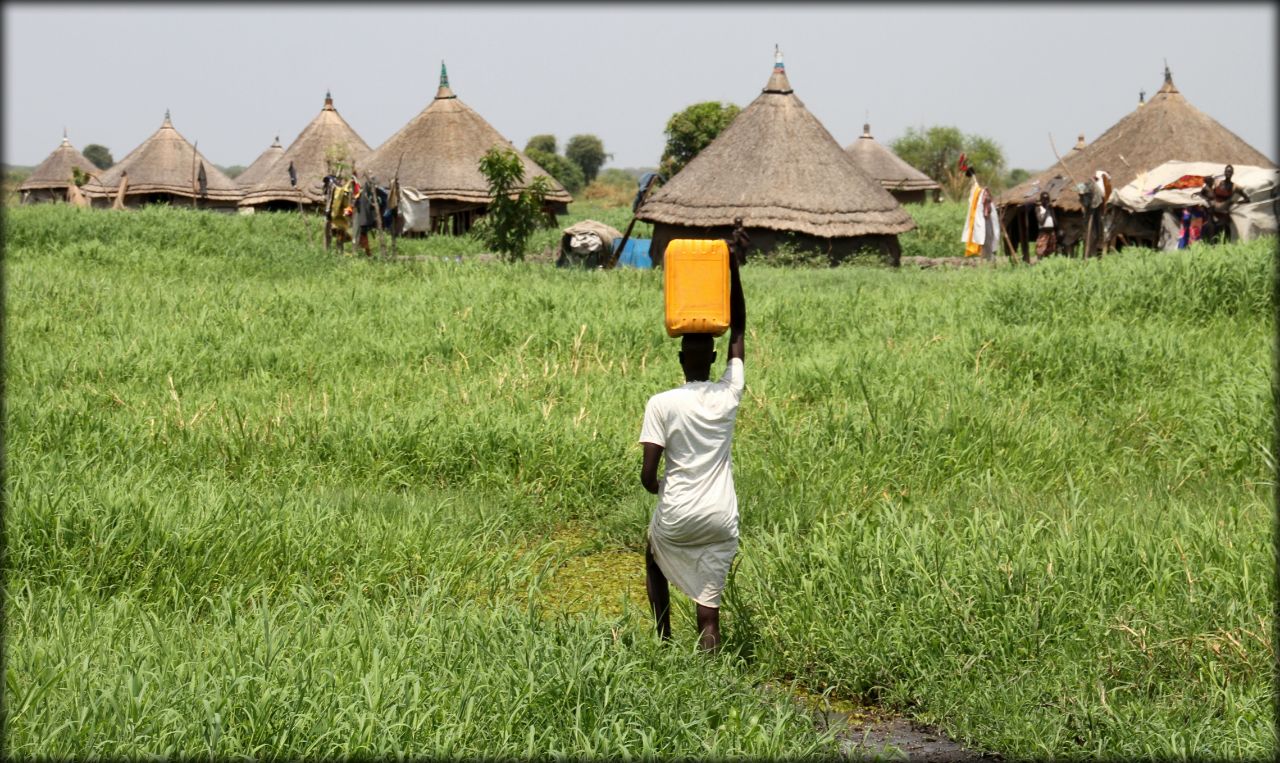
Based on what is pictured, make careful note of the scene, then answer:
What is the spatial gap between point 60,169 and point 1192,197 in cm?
3170

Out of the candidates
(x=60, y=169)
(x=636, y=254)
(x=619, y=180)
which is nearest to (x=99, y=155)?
(x=619, y=180)

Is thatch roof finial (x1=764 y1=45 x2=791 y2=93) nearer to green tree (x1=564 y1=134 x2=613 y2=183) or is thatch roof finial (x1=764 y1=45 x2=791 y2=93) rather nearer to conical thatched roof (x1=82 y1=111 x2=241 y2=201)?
conical thatched roof (x1=82 y1=111 x2=241 y2=201)

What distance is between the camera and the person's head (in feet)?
11.3

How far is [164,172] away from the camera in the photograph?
1118 inches

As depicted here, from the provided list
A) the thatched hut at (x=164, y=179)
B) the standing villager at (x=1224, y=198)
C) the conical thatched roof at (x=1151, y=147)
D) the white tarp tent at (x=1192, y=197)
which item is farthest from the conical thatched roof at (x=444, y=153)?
the standing villager at (x=1224, y=198)

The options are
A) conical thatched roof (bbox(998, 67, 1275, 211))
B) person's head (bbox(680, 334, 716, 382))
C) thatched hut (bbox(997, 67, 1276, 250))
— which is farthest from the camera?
conical thatched roof (bbox(998, 67, 1275, 211))

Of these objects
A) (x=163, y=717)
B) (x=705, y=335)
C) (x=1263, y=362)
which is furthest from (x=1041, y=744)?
(x=1263, y=362)

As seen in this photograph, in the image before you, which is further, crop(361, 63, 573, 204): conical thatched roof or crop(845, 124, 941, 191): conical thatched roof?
crop(845, 124, 941, 191): conical thatched roof

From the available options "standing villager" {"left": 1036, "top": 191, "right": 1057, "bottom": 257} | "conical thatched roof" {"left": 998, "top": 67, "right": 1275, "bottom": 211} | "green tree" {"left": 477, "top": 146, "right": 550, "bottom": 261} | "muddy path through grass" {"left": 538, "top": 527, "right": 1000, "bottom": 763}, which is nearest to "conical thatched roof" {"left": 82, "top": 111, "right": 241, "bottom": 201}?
"green tree" {"left": 477, "top": 146, "right": 550, "bottom": 261}

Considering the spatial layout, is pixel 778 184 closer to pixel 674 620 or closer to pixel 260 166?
pixel 674 620

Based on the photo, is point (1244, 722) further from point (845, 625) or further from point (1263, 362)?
point (1263, 362)

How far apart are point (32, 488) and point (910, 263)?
49.8ft

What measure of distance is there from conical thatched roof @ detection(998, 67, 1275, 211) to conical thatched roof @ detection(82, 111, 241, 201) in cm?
2029

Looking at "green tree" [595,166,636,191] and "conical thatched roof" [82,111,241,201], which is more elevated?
"green tree" [595,166,636,191]
